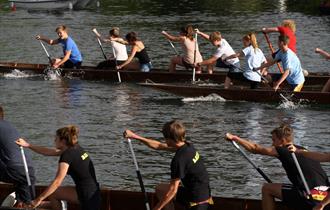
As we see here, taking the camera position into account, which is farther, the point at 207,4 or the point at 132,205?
the point at 207,4

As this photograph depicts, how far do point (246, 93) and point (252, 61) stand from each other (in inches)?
39.1

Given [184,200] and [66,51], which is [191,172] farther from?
[66,51]

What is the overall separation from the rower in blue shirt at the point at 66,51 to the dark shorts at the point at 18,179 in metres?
16.4

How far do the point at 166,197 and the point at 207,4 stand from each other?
5241cm

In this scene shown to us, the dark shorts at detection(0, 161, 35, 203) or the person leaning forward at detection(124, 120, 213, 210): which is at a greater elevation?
the person leaning forward at detection(124, 120, 213, 210)

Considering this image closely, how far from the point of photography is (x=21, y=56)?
39.9m

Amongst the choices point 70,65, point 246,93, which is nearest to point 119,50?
point 70,65

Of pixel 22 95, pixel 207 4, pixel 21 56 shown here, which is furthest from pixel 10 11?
pixel 22 95

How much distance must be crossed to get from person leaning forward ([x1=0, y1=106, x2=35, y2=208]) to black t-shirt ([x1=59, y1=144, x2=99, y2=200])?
111cm

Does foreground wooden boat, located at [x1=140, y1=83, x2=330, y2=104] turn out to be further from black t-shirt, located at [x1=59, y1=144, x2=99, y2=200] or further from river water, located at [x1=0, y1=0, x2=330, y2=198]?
black t-shirt, located at [x1=59, y1=144, x2=99, y2=200]

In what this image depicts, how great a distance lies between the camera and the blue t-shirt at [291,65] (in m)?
24.4

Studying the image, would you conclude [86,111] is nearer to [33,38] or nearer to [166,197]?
[166,197]

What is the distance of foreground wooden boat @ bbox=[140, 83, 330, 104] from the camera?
2489 cm

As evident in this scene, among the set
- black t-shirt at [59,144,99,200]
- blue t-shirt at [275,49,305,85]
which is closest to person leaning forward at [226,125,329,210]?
black t-shirt at [59,144,99,200]
